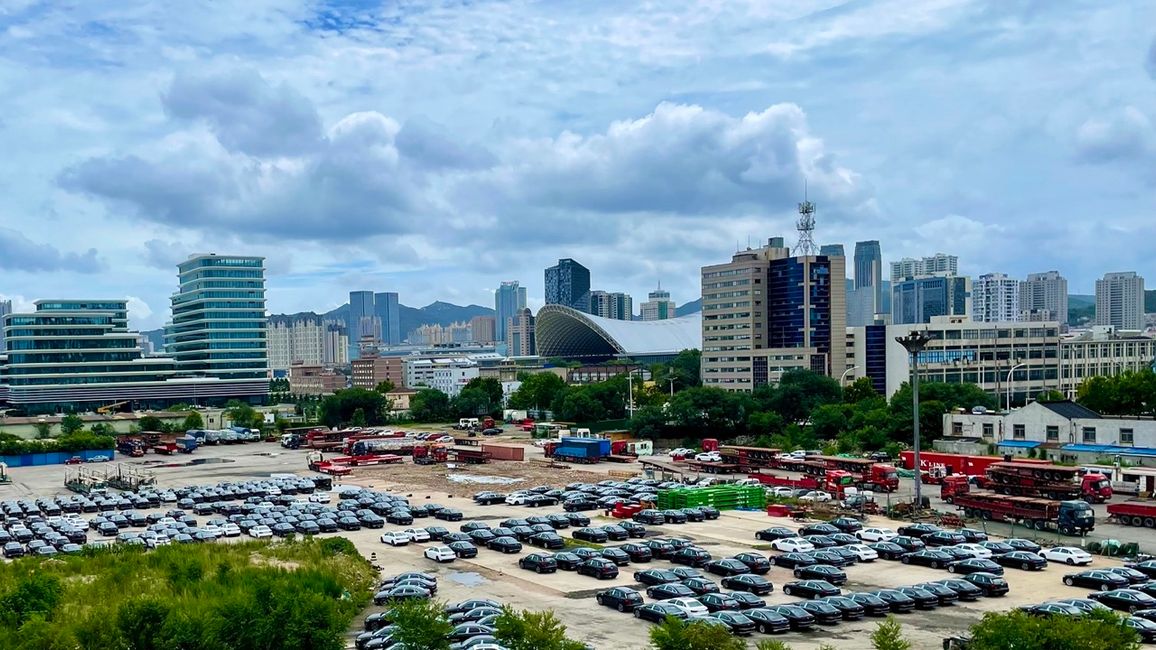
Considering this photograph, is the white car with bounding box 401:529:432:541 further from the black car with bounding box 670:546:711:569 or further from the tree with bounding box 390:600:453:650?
the tree with bounding box 390:600:453:650

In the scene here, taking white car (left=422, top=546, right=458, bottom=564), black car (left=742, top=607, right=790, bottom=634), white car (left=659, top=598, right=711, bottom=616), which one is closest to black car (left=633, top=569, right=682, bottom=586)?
white car (left=659, top=598, right=711, bottom=616)

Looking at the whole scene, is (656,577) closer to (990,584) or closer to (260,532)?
(990,584)

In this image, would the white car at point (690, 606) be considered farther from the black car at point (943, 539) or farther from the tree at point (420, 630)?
the black car at point (943, 539)

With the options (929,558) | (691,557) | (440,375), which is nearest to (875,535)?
(929,558)

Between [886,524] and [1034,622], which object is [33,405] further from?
[1034,622]

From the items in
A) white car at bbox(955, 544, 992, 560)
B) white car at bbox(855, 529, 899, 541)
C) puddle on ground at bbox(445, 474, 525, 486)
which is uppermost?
white car at bbox(955, 544, 992, 560)

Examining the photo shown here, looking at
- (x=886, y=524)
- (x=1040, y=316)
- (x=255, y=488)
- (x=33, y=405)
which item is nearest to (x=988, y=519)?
(x=886, y=524)
